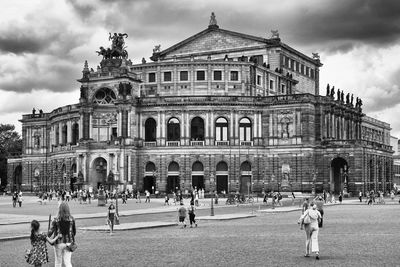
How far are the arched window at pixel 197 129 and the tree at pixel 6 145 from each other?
159 ft

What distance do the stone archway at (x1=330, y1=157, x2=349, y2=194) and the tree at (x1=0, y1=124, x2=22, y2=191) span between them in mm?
66986

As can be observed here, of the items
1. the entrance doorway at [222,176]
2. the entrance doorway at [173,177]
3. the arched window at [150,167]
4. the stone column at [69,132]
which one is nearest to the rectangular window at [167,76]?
the arched window at [150,167]

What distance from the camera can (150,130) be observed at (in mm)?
113125

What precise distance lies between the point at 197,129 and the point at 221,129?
3.95 meters

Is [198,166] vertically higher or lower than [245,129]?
lower

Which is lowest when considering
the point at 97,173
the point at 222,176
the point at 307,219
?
the point at 307,219

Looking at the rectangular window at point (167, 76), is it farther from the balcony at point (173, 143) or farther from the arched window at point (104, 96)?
the balcony at point (173, 143)

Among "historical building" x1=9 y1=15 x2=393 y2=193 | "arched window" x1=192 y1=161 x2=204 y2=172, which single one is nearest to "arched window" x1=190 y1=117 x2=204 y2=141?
"historical building" x1=9 y1=15 x2=393 y2=193

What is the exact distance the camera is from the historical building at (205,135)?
108938mm

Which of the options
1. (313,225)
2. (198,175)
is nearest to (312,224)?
(313,225)

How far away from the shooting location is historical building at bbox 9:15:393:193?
109 meters

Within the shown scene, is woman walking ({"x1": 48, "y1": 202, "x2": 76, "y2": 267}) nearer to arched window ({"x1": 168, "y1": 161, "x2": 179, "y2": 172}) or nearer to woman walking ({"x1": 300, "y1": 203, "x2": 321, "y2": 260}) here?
woman walking ({"x1": 300, "y1": 203, "x2": 321, "y2": 260})

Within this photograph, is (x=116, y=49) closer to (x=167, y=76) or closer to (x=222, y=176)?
(x=167, y=76)

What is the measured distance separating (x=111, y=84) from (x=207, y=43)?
2785 centimetres
